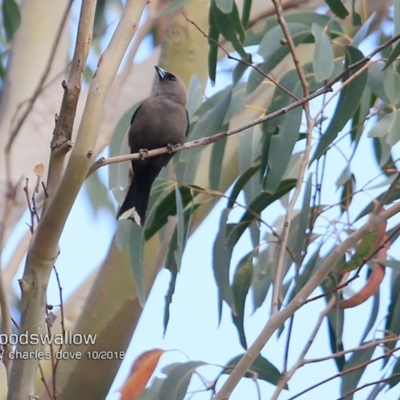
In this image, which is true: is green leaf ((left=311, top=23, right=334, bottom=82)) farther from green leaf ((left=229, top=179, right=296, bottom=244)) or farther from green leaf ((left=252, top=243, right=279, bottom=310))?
green leaf ((left=252, top=243, right=279, bottom=310))

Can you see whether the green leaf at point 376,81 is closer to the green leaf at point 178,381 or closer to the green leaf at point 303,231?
the green leaf at point 303,231

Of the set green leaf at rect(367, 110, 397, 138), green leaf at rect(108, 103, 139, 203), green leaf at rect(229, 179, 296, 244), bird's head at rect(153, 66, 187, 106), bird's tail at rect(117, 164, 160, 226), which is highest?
bird's head at rect(153, 66, 187, 106)

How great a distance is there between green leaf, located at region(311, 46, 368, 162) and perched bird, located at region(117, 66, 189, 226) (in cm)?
59

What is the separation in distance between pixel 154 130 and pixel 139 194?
0.27 meters

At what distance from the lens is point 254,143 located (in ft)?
9.36

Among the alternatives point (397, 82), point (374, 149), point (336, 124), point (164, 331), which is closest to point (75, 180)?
point (164, 331)

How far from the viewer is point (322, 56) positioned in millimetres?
2289

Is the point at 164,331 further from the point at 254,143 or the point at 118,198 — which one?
the point at 254,143

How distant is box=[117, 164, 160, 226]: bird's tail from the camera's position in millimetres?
2709

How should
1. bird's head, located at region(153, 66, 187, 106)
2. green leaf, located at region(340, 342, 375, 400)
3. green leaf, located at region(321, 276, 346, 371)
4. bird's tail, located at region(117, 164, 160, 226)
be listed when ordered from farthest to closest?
bird's head, located at region(153, 66, 187, 106), bird's tail, located at region(117, 164, 160, 226), green leaf, located at region(321, 276, 346, 371), green leaf, located at region(340, 342, 375, 400)

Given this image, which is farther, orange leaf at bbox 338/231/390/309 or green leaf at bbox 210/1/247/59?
green leaf at bbox 210/1/247/59

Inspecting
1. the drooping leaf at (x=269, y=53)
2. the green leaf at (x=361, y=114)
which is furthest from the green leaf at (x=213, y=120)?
the green leaf at (x=361, y=114)

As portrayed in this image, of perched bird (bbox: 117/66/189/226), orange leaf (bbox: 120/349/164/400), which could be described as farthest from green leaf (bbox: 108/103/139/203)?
orange leaf (bbox: 120/349/164/400)

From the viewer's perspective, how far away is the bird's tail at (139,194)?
2709 millimetres
